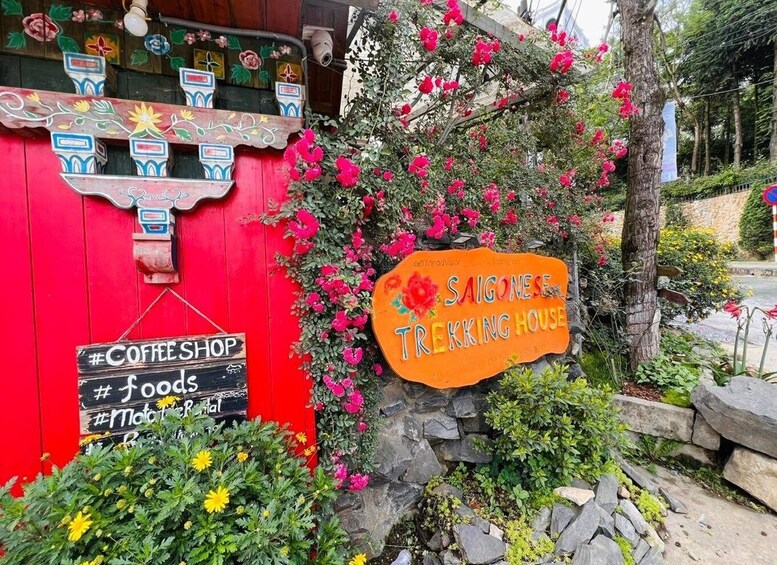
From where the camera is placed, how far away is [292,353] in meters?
1.80

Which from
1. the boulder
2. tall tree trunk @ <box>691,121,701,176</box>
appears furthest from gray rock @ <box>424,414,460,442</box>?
tall tree trunk @ <box>691,121,701,176</box>

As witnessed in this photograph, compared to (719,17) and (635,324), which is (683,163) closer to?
(719,17)

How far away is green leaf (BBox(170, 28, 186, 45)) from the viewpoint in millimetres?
1667

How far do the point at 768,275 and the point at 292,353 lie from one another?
43.2 feet

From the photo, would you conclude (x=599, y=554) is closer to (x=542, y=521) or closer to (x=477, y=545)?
(x=542, y=521)

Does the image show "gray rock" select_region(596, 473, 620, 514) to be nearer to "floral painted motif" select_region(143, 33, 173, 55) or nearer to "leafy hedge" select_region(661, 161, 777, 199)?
"floral painted motif" select_region(143, 33, 173, 55)

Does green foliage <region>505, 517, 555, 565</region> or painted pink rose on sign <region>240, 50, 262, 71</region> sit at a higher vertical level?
painted pink rose on sign <region>240, 50, 262, 71</region>

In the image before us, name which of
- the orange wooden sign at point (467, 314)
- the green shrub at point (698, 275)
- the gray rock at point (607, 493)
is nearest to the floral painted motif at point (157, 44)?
the orange wooden sign at point (467, 314)

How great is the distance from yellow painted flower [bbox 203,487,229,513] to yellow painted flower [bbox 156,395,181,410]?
514 mm

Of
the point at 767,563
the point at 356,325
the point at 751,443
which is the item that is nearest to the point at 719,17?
the point at 751,443

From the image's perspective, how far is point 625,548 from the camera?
201 centimetres

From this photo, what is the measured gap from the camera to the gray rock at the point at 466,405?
2.37 metres

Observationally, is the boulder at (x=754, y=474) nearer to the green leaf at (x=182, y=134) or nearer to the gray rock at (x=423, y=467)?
the gray rock at (x=423, y=467)

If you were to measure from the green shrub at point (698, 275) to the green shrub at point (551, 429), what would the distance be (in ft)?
8.97
